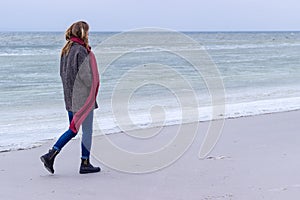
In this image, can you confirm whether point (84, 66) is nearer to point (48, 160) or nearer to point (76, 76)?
point (76, 76)

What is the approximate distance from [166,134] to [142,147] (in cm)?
104

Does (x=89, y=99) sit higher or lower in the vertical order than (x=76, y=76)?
lower

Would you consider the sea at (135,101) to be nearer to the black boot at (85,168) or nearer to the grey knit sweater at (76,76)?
the grey knit sweater at (76,76)

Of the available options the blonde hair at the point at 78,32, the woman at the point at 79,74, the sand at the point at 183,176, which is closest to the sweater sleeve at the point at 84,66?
the woman at the point at 79,74

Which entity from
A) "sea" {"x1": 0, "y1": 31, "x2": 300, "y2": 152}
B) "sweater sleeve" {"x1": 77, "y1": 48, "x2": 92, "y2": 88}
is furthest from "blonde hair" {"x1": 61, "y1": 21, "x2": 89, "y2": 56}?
"sea" {"x1": 0, "y1": 31, "x2": 300, "y2": 152}

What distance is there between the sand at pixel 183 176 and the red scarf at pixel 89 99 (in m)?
0.59

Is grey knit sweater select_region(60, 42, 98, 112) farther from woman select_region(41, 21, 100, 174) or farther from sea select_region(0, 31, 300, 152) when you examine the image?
sea select_region(0, 31, 300, 152)

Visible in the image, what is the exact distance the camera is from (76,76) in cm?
541

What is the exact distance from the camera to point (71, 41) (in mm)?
5438

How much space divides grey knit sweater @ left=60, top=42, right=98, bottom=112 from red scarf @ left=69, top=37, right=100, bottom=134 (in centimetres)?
3

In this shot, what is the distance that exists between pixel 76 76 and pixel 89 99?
0.90 feet

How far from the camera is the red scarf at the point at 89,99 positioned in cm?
541

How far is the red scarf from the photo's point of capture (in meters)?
5.41

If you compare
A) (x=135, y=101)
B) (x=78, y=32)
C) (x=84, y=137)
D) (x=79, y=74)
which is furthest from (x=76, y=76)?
(x=135, y=101)
